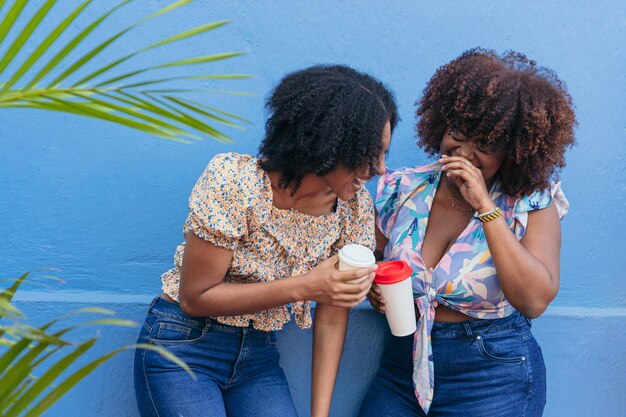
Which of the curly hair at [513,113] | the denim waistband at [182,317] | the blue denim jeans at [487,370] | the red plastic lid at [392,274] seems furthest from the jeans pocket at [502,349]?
the denim waistband at [182,317]

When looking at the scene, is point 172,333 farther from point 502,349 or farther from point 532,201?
point 532,201

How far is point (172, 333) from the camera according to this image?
2.29 meters

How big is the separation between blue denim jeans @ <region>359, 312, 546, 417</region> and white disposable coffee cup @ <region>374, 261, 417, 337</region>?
19 cm

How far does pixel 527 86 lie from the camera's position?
236cm

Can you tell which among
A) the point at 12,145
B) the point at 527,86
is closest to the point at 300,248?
the point at 527,86

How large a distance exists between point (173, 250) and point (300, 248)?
608 mm

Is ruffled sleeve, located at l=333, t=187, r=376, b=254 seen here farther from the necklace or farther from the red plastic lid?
the necklace

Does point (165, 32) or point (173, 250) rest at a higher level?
point (165, 32)

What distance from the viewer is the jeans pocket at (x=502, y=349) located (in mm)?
2430

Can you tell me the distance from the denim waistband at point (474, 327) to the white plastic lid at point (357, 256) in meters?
0.47

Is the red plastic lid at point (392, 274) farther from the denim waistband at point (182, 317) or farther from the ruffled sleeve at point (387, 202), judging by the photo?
the denim waistband at point (182, 317)

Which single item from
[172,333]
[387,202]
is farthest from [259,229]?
[387,202]

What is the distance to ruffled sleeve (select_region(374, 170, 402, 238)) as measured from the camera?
8.57 ft

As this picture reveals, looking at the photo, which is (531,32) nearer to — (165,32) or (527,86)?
(527,86)
